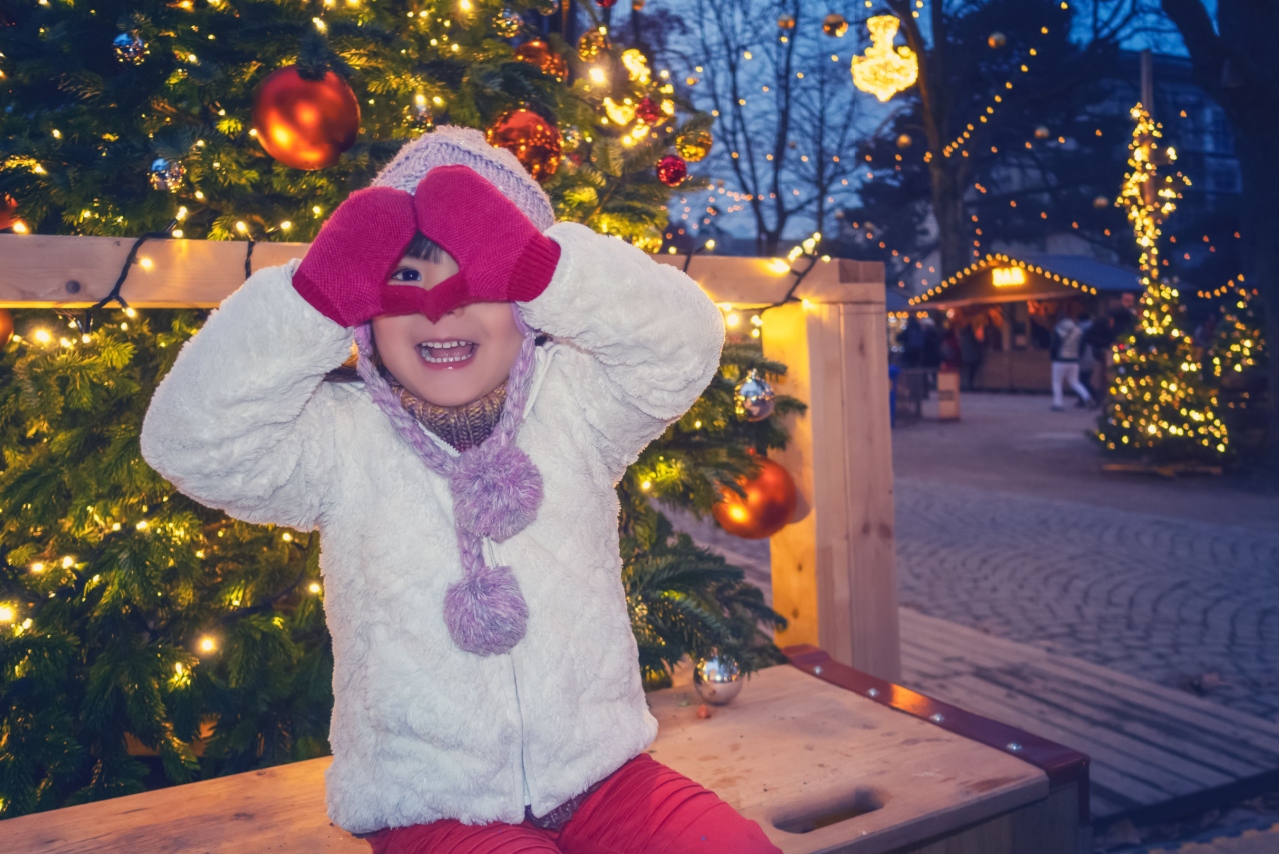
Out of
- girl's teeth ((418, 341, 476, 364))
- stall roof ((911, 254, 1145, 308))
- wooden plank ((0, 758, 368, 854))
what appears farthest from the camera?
stall roof ((911, 254, 1145, 308))

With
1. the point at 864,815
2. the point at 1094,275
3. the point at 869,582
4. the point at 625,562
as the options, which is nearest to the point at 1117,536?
the point at 869,582

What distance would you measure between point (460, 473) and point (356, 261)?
426 millimetres

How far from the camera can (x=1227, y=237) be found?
75.6ft

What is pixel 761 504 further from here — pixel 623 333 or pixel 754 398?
pixel 623 333

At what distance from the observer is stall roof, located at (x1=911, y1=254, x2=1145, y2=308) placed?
22797 mm

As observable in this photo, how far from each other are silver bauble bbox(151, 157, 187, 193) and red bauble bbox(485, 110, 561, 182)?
803 mm

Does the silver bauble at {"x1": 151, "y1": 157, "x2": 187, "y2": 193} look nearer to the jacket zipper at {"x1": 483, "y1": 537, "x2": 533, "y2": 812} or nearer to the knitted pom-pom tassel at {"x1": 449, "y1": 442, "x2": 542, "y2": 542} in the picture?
the knitted pom-pom tassel at {"x1": 449, "y1": 442, "x2": 542, "y2": 542}

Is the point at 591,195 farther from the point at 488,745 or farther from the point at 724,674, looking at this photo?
the point at 488,745

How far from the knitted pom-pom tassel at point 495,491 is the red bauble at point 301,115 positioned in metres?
1.15

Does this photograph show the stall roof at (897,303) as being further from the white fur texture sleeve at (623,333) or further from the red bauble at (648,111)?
the white fur texture sleeve at (623,333)

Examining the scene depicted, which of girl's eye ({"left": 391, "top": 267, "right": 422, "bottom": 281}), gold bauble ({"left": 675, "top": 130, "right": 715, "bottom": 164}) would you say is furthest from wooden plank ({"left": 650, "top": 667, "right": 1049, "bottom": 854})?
gold bauble ({"left": 675, "top": 130, "right": 715, "bottom": 164})

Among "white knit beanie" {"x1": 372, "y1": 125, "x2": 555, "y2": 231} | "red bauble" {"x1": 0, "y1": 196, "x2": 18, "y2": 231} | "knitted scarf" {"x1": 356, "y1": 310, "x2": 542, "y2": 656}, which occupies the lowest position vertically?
"knitted scarf" {"x1": 356, "y1": 310, "x2": 542, "y2": 656}

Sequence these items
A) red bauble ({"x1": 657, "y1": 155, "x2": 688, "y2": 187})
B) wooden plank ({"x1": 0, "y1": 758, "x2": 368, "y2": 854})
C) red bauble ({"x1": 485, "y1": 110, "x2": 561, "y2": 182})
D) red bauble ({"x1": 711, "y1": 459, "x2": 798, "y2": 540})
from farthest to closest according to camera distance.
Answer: red bauble ({"x1": 711, "y1": 459, "x2": 798, "y2": 540}) → red bauble ({"x1": 657, "y1": 155, "x2": 688, "y2": 187}) → red bauble ({"x1": 485, "y1": 110, "x2": 561, "y2": 182}) → wooden plank ({"x1": 0, "y1": 758, "x2": 368, "y2": 854})

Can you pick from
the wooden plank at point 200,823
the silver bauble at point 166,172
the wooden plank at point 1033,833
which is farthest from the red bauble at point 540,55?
the wooden plank at point 1033,833
